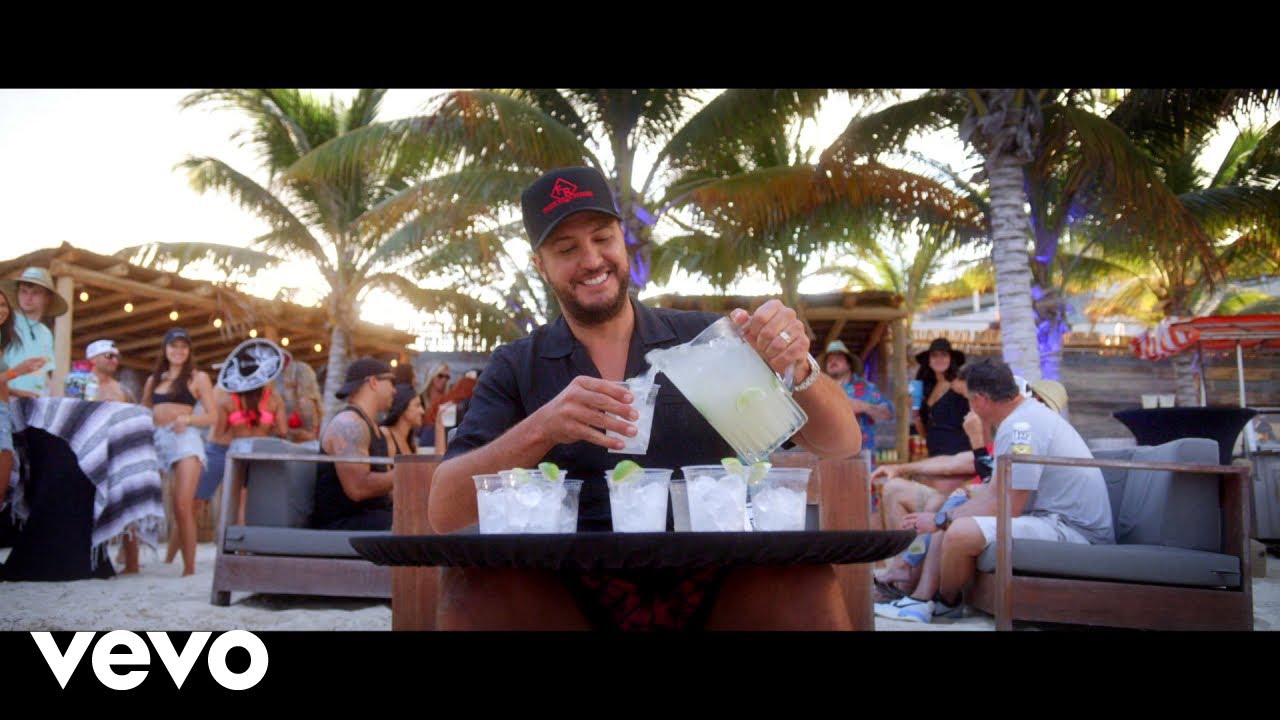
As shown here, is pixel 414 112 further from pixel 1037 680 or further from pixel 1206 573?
pixel 1037 680

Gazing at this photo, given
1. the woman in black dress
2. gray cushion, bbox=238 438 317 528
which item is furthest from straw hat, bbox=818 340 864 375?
gray cushion, bbox=238 438 317 528

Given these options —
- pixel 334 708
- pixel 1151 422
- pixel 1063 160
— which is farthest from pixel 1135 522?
pixel 1063 160

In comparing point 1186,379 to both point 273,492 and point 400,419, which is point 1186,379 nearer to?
point 400,419

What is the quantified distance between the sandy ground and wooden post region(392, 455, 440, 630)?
170 cm

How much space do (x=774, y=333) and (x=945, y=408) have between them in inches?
252

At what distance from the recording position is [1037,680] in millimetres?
1911

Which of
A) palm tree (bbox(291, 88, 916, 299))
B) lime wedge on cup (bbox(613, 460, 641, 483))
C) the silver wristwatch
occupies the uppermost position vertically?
palm tree (bbox(291, 88, 916, 299))

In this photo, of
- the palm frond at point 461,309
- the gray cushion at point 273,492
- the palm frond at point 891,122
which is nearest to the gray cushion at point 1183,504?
the gray cushion at point 273,492

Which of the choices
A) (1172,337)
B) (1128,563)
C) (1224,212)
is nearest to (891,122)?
(1172,337)

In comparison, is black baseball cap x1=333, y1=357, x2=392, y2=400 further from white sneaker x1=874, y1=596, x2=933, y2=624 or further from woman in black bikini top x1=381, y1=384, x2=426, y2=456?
white sneaker x1=874, y1=596, x2=933, y2=624

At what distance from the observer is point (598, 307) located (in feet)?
8.05

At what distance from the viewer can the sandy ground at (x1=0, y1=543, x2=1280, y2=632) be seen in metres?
4.92

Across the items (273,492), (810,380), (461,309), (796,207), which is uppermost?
(796,207)

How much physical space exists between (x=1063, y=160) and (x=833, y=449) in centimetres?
968
